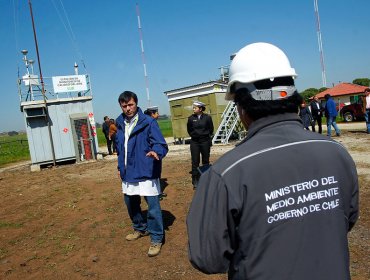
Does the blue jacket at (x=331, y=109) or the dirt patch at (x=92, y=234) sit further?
the blue jacket at (x=331, y=109)

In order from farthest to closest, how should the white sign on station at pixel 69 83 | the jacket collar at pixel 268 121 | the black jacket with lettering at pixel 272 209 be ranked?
the white sign on station at pixel 69 83 < the jacket collar at pixel 268 121 < the black jacket with lettering at pixel 272 209

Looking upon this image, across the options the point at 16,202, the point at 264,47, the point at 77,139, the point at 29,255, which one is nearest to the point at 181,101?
the point at 77,139

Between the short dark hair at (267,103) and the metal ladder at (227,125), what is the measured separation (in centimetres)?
1455

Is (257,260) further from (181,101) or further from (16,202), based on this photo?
(181,101)

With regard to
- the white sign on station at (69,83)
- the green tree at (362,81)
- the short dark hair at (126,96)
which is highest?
the green tree at (362,81)

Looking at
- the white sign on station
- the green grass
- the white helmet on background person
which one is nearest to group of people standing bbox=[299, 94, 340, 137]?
the white sign on station

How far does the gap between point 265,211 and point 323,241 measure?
289 mm

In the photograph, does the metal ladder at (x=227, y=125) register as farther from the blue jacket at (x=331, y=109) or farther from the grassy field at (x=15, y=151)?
the grassy field at (x=15, y=151)

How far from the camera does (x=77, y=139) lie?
1497 cm

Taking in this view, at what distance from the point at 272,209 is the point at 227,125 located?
14961 mm

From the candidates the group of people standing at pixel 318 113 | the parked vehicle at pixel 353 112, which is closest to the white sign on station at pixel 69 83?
the group of people standing at pixel 318 113

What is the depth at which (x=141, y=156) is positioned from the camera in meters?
4.31

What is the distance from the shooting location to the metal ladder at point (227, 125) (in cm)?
1603

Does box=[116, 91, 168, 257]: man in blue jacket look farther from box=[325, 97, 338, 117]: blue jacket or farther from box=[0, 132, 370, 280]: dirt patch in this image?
box=[325, 97, 338, 117]: blue jacket
